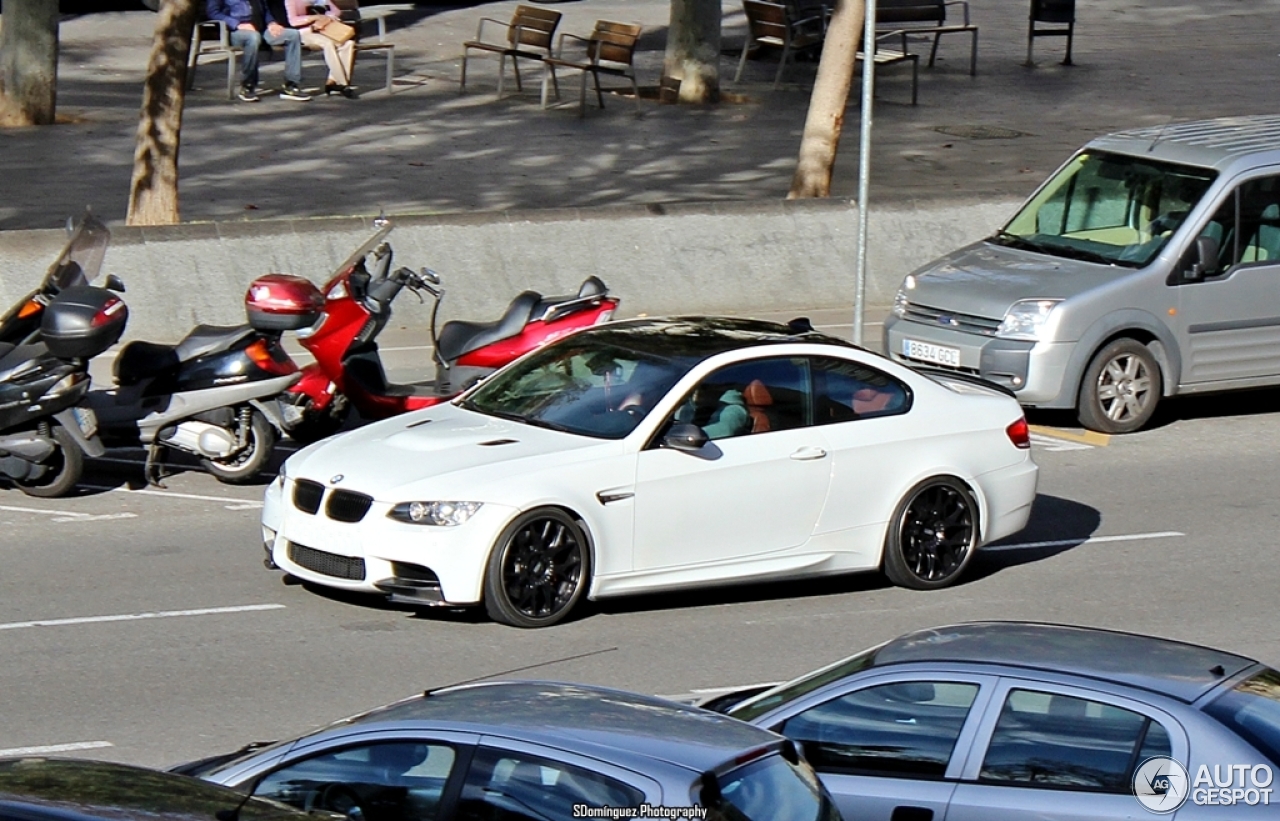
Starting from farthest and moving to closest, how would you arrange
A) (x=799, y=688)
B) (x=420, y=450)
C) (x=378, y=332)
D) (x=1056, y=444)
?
(x=1056, y=444), (x=378, y=332), (x=420, y=450), (x=799, y=688)

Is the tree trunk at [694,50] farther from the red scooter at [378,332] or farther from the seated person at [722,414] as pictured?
the seated person at [722,414]

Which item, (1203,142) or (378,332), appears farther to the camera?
(1203,142)

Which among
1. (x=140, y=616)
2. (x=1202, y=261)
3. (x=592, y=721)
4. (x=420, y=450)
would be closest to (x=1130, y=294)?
(x=1202, y=261)

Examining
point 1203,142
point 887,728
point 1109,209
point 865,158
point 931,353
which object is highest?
point 1203,142

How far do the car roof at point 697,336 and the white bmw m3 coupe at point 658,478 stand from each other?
2 cm

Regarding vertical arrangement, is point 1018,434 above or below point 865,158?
below

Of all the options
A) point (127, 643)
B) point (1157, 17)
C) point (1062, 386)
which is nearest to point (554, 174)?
point (1062, 386)

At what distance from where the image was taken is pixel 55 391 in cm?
1180

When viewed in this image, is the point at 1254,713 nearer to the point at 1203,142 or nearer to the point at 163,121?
the point at 1203,142

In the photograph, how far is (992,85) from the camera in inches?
1189

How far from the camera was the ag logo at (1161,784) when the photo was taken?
552cm

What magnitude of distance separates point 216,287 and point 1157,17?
26450 millimetres

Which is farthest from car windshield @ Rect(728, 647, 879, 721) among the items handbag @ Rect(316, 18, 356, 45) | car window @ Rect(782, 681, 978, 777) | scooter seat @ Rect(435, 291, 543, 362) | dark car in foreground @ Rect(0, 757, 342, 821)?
handbag @ Rect(316, 18, 356, 45)

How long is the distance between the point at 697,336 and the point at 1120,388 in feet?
17.0
